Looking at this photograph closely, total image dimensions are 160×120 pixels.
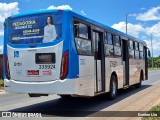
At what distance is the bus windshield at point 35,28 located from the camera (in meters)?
11.1

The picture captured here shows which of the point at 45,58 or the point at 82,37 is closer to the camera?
the point at 45,58

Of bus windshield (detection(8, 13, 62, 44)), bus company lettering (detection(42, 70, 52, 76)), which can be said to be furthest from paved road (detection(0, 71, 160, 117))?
bus windshield (detection(8, 13, 62, 44))

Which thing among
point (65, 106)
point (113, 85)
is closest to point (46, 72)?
point (65, 106)

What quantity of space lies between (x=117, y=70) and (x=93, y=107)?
3.73m

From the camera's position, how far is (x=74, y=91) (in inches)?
426

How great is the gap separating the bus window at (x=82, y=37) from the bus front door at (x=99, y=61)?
71cm

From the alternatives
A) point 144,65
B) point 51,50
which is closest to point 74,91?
point 51,50

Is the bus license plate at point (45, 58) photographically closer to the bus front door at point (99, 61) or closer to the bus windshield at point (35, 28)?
the bus windshield at point (35, 28)

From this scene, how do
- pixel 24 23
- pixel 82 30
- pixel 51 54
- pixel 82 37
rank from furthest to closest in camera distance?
pixel 82 30 < pixel 82 37 < pixel 24 23 < pixel 51 54

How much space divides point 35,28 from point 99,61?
3388mm

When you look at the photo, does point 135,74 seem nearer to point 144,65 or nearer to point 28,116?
point 144,65

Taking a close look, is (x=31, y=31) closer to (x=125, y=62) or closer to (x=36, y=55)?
(x=36, y=55)

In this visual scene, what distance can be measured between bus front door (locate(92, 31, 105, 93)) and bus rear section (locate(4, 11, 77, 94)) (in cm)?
240

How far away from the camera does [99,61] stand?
1377 centimetres
